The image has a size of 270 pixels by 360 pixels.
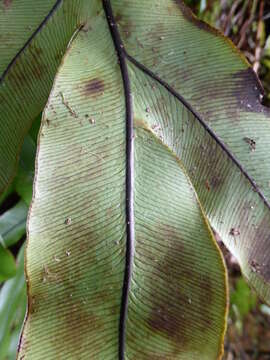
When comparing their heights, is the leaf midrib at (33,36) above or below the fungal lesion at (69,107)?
above

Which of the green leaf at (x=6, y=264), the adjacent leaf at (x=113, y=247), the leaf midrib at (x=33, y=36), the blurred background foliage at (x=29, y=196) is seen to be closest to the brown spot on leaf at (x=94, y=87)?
the adjacent leaf at (x=113, y=247)

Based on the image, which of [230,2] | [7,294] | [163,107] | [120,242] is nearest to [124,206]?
[120,242]

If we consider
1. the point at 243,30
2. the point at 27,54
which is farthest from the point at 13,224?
the point at 243,30

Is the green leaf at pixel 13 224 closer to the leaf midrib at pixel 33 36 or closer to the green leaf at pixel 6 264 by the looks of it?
the green leaf at pixel 6 264

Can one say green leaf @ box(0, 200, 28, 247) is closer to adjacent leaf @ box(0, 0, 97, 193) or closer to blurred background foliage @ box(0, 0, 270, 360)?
blurred background foliage @ box(0, 0, 270, 360)

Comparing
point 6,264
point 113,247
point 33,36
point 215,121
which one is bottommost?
point 6,264

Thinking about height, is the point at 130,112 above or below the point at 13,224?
above

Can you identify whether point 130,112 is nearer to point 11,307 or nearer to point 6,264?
point 6,264
